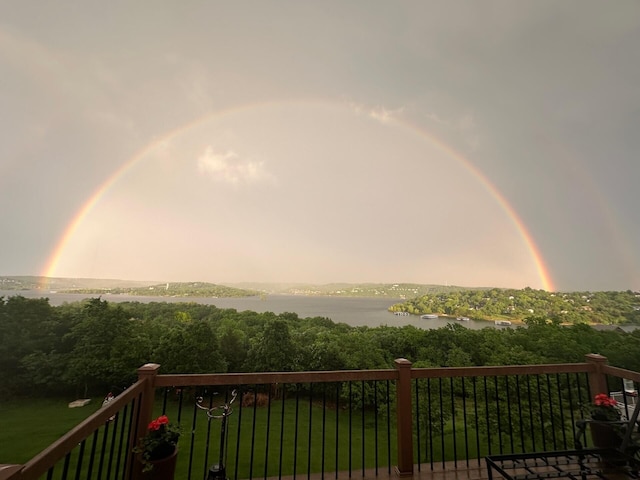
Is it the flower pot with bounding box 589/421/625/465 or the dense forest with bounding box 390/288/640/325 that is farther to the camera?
the dense forest with bounding box 390/288/640/325

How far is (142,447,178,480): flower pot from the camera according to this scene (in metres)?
2.46

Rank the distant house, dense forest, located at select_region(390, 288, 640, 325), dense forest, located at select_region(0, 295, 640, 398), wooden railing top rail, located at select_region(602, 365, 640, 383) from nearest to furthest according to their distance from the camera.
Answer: wooden railing top rail, located at select_region(602, 365, 640, 383) < dense forest, located at select_region(0, 295, 640, 398) < the distant house < dense forest, located at select_region(390, 288, 640, 325)

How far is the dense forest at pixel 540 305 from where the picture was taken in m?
26.9

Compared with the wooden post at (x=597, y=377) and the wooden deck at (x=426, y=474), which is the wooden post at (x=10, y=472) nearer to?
the wooden deck at (x=426, y=474)

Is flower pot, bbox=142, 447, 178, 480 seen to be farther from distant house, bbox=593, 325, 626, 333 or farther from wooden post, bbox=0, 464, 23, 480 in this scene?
distant house, bbox=593, 325, 626, 333

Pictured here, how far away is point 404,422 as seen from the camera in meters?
3.01

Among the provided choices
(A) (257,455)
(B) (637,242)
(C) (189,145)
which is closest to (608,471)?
(A) (257,455)

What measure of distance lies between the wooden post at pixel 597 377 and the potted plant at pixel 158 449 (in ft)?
14.2

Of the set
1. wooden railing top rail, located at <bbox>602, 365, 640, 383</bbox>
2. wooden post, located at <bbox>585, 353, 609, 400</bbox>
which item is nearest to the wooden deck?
wooden post, located at <bbox>585, 353, 609, 400</bbox>

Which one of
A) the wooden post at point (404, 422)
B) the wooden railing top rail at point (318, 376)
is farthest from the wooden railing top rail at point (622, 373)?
the wooden post at point (404, 422)

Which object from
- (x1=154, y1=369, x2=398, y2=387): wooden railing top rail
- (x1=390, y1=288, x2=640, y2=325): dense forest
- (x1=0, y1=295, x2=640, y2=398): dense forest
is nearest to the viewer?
(x1=154, y1=369, x2=398, y2=387): wooden railing top rail

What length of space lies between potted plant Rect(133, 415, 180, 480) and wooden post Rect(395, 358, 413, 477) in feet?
6.64

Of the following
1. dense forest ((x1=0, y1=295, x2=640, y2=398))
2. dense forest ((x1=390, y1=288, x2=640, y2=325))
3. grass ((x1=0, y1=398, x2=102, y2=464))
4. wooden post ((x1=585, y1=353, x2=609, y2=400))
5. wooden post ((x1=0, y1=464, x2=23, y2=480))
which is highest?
wooden post ((x1=0, y1=464, x2=23, y2=480))

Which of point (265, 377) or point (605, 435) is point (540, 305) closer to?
point (605, 435)
